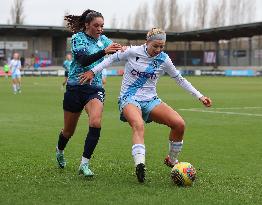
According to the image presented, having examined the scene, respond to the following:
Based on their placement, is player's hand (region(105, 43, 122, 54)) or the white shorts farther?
the white shorts

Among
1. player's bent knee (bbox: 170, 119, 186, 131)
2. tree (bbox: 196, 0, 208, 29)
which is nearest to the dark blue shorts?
player's bent knee (bbox: 170, 119, 186, 131)

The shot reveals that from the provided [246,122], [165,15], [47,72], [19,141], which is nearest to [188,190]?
[19,141]

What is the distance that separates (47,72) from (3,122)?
5382cm

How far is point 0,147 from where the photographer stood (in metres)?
11.9

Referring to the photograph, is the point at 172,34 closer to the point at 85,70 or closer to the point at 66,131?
the point at 66,131

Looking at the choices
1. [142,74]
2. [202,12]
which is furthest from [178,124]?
[202,12]

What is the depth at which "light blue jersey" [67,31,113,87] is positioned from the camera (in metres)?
8.81

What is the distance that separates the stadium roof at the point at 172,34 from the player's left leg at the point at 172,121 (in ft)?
185

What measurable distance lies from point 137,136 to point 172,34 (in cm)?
7294

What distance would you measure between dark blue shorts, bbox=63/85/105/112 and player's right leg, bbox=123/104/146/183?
0.51 meters

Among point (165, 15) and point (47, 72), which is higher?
point (165, 15)

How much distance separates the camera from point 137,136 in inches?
328

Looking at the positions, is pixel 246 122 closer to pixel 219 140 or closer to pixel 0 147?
pixel 219 140

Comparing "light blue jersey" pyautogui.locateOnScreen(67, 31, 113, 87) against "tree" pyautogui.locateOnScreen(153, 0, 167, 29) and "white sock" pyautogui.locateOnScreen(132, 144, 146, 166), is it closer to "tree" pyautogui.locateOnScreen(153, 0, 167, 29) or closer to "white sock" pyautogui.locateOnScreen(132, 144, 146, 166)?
"white sock" pyautogui.locateOnScreen(132, 144, 146, 166)
